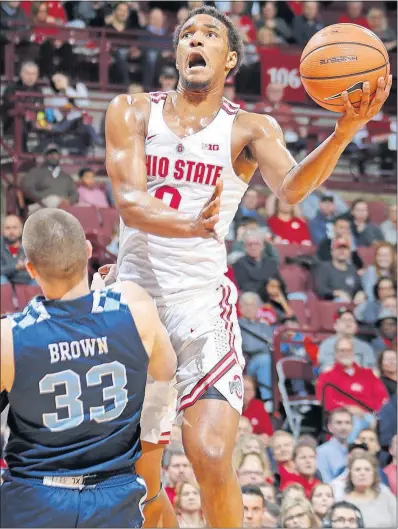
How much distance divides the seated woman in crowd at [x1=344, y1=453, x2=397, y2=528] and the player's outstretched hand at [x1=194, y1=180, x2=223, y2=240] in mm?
4487

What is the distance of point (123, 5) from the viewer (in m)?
13.0

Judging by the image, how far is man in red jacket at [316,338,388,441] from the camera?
9.46 m

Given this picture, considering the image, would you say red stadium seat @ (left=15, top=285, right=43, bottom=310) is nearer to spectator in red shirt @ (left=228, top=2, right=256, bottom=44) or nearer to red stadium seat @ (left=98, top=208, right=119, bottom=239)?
red stadium seat @ (left=98, top=208, right=119, bottom=239)

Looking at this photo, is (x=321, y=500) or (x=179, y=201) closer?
(x=179, y=201)

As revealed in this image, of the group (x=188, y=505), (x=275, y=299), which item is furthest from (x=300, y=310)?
(x=188, y=505)

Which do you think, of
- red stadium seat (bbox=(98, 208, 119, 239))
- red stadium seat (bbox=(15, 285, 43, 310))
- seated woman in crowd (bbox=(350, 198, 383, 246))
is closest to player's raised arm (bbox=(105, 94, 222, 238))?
red stadium seat (bbox=(15, 285, 43, 310))

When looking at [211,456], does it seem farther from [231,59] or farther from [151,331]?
[231,59]

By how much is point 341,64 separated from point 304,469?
4548 mm

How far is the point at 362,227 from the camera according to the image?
39.6 ft

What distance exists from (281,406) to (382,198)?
4.97 metres

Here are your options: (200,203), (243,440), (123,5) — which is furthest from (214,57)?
(123,5)

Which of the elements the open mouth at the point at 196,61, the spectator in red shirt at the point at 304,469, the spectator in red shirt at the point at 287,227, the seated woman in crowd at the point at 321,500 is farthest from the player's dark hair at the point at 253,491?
the spectator in red shirt at the point at 287,227

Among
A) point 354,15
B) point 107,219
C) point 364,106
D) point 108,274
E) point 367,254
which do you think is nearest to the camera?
point 364,106

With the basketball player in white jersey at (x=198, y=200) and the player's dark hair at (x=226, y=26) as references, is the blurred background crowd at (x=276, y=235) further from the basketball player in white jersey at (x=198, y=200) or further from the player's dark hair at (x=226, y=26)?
the player's dark hair at (x=226, y=26)
